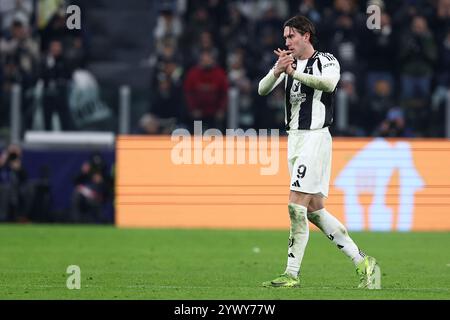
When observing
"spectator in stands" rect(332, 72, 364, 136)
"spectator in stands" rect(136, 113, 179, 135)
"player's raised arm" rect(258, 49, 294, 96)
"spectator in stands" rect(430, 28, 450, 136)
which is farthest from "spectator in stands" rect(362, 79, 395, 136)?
"player's raised arm" rect(258, 49, 294, 96)

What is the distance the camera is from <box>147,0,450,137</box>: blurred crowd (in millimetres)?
20938

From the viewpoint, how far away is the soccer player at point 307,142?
1070 centimetres

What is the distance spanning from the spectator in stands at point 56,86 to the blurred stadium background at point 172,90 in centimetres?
2

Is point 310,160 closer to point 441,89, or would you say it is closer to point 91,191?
point 91,191

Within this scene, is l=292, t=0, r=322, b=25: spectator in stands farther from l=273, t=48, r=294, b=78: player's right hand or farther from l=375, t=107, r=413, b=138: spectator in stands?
l=273, t=48, r=294, b=78: player's right hand

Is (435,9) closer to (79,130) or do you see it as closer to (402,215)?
(402,215)

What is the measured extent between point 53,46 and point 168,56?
213cm

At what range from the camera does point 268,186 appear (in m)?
19.7

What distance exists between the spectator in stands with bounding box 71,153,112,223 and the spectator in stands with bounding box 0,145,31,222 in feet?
2.84

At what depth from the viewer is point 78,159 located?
816 inches

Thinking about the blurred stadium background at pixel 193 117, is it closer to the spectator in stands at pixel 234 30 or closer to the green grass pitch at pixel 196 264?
the spectator in stands at pixel 234 30

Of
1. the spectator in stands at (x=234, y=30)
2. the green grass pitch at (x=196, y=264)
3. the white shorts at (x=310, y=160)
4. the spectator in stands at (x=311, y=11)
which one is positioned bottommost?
the green grass pitch at (x=196, y=264)

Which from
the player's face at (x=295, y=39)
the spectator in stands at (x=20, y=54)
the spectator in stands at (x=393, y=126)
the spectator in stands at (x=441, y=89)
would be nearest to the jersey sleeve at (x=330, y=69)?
the player's face at (x=295, y=39)

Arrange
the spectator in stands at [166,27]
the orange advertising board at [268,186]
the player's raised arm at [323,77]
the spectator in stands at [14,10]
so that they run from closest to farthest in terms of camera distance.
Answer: the player's raised arm at [323,77] < the orange advertising board at [268,186] < the spectator in stands at [166,27] < the spectator in stands at [14,10]
